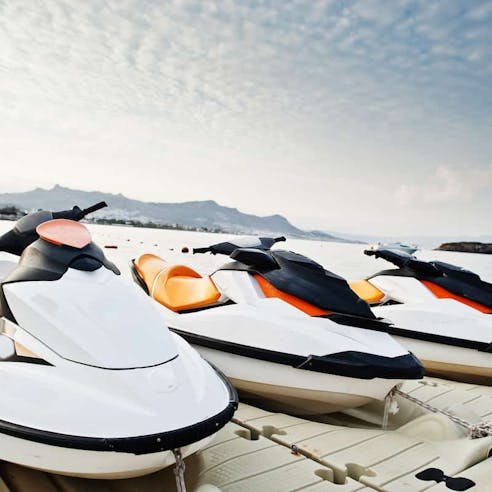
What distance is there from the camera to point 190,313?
324 centimetres

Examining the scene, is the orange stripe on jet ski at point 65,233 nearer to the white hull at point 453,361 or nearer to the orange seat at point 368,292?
the orange seat at point 368,292

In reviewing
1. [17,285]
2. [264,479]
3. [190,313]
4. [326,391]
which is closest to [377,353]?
[326,391]

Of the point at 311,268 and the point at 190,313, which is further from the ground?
the point at 311,268

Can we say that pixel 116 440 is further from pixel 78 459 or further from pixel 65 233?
pixel 65 233

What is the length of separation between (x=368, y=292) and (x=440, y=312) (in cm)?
65

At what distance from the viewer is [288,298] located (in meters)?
2.96

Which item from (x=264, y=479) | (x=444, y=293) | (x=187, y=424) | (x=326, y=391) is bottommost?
(x=264, y=479)

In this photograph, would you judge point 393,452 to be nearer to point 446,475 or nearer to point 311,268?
point 446,475

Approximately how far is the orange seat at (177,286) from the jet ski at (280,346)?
1cm

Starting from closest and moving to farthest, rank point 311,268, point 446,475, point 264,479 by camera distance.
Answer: point 264,479
point 446,475
point 311,268

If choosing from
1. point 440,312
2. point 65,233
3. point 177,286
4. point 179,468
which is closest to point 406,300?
point 440,312

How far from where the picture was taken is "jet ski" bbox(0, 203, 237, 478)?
5.37 ft

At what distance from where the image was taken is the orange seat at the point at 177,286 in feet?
10.8

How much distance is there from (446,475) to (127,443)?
1566 millimetres
